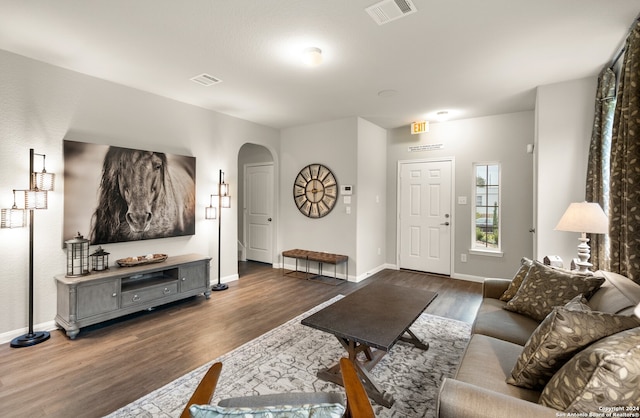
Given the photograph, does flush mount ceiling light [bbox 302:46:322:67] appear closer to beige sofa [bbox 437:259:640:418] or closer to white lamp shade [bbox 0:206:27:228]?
beige sofa [bbox 437:259:640:418]

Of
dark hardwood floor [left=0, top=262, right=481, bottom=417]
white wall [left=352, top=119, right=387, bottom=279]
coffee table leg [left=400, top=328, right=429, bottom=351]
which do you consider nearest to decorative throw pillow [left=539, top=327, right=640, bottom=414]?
coffee table leg [left=400, top=328, right=429, bottom=351]

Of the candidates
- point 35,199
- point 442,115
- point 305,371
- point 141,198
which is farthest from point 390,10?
point 35,199

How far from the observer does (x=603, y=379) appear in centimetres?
101

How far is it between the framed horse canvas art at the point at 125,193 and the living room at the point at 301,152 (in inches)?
4.8

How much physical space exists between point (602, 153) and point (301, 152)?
162 inches

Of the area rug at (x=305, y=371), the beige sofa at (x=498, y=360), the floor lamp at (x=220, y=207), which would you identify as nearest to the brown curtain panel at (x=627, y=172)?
the beige sofa at (x=498, y=360)

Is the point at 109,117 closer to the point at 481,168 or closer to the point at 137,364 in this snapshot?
the point at 137,364

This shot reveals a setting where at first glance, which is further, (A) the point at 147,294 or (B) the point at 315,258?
(B) the point at 315,258

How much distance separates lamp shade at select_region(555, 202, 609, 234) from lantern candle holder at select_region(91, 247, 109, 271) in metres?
4.49

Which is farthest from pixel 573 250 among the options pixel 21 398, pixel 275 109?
pixel 21 398

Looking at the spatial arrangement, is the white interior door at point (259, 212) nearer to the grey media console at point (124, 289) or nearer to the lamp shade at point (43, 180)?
the grey media console at point (124, 289)

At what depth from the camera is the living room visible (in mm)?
2879

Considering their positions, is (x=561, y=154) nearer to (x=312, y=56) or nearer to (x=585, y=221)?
(x=585, y=221)

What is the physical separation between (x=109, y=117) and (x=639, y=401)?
182 inches
